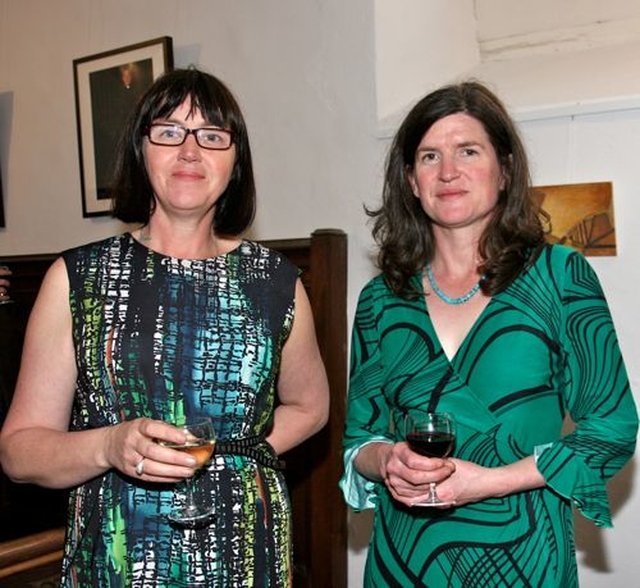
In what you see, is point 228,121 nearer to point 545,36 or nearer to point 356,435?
point 356,435

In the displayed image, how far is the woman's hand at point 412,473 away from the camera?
4.97ft

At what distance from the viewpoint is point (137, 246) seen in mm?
1736

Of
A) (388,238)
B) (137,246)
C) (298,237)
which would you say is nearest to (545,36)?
(298,237)

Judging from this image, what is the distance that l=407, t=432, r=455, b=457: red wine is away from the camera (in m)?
1.53

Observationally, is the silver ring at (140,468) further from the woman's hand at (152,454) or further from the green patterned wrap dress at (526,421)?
the green patterned wrap dress at (526,421)

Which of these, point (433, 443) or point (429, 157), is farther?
point (429, 157)

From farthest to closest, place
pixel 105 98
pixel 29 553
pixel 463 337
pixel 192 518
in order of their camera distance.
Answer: pixel 105 98, pixel 29 553, pixel 463 337, pixel 192 518

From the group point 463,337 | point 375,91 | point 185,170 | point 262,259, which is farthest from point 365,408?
point 375,91

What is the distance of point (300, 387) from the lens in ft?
6.32

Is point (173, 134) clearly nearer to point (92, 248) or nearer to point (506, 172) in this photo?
point (92, 248)

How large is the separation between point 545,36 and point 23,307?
2.71m

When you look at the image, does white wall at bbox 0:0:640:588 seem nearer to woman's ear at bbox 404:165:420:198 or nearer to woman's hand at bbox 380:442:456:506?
woman's ear at bbox 404:165:420:198

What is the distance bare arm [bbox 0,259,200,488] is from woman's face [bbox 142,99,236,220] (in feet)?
0.84

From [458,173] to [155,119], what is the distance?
63 centimetres
